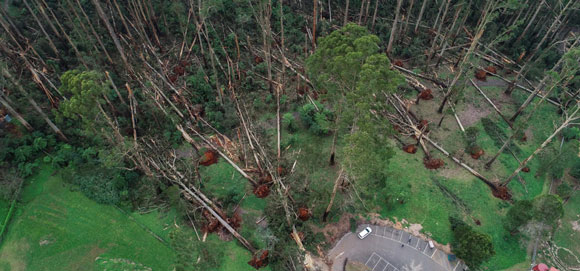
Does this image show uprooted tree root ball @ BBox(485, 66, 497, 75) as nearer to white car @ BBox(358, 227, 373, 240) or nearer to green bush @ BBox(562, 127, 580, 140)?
green bush @ BBox(562, 127, 580, 140)

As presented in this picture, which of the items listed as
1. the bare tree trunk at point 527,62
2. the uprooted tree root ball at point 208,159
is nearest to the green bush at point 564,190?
the bare tree trunk at point 527,62

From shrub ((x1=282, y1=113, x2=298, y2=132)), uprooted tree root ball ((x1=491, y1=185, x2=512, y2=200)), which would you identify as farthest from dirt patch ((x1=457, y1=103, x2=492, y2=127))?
shrub ((x1=282, y1=113, x2=298, y2=132))

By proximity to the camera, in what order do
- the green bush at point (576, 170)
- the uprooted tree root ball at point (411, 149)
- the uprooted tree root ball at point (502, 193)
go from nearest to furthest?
the uprooted tree root ball at point (502, 193)
the green bush at point (576, 170)
the uprooted tree root ball at point (411, 149)

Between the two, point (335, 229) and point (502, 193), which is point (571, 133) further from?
point (335, 229)

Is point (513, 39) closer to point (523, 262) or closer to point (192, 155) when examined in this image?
point (523, 262)

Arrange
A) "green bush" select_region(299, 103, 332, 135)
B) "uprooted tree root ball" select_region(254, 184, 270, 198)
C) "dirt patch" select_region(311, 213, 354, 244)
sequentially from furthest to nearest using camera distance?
"green bush" select_region(299, 103, 332, 135)
"uprooted tree root ball" select_region(254, 184, 270, 198)
"dirt patch" select_region(311, 213, 354, 244)

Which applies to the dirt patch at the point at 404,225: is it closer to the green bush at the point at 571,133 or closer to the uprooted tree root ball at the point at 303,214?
the uprooted tree root ball at the point at 303,214

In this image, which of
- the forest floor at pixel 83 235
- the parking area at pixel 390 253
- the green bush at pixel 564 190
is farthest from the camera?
the green bush at pixel 564 190
